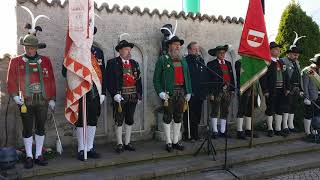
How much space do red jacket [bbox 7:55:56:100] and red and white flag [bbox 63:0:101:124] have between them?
281 mm

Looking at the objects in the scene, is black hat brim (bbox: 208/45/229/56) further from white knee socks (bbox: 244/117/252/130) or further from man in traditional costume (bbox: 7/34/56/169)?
man in traditional costume (bbox: 7/34/56/169)

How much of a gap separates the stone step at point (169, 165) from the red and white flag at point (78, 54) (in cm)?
84

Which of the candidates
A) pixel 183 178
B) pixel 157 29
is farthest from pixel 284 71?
pixel 183 178

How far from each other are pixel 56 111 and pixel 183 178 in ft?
8.01

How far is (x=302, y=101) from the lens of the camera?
9703 millimetres

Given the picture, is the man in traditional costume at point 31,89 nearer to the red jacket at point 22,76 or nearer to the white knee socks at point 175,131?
the red jacket at point 22,76

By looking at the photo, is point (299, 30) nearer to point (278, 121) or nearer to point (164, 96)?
point (278, 121)

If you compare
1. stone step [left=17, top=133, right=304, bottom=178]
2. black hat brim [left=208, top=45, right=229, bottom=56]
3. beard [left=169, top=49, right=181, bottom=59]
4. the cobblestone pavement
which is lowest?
the cobblestone pavement

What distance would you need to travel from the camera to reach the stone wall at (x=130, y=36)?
6.80 meters

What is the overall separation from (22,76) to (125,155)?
6.74 ft

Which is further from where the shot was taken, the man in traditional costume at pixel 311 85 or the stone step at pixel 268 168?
the man in traditional costume at pixel 311 85

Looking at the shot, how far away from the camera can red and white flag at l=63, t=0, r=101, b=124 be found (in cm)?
617

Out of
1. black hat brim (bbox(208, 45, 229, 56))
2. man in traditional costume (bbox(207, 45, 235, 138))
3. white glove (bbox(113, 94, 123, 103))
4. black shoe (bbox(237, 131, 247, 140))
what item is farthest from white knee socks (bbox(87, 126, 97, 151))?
black shoe (bbox(237, 131, 247, 140))

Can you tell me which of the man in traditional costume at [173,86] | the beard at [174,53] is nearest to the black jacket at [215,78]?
the man in traditional costume at [173,86]
